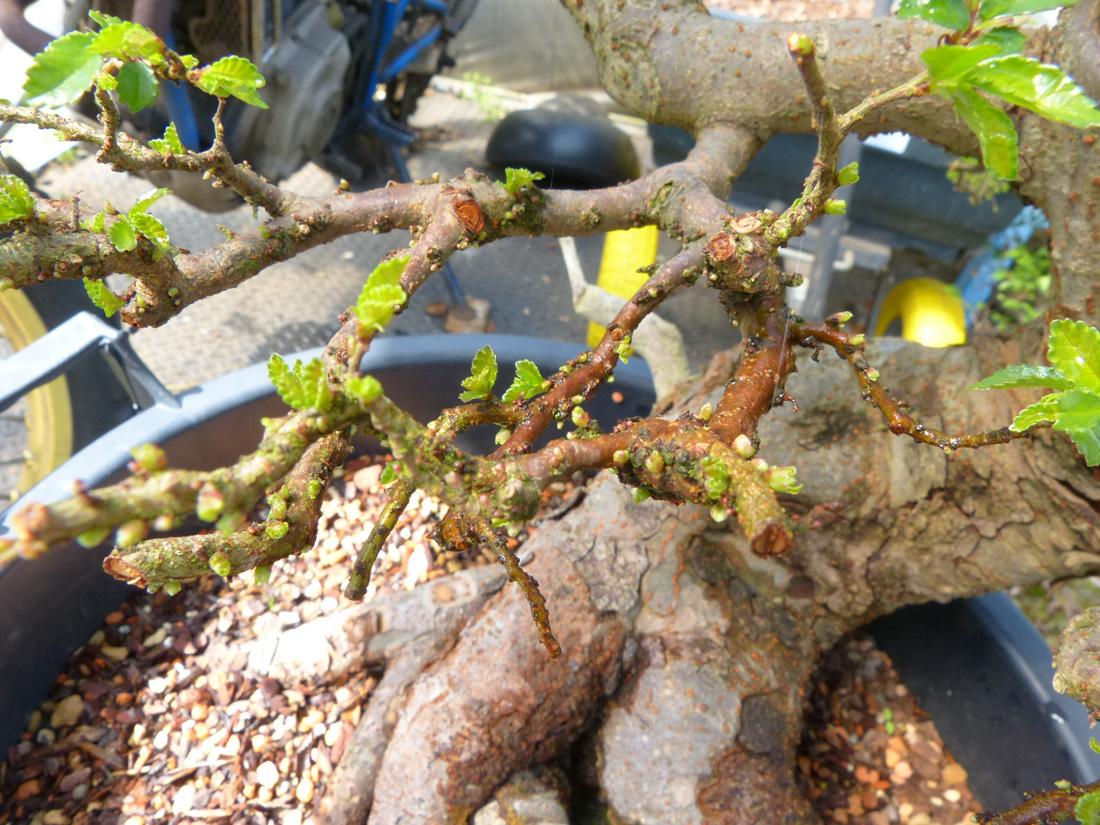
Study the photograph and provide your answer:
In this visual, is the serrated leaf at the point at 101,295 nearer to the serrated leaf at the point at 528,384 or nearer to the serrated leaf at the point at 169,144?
the serrated leaf at the point at 169,144

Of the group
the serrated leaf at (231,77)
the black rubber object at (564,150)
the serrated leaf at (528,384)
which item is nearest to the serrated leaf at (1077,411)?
the serrated leaf at (528,384)

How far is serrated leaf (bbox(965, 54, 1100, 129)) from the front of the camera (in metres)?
0.44

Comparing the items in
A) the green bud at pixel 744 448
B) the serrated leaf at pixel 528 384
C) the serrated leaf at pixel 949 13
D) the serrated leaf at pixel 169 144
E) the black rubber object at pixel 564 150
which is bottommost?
the black rubber object at pixel 564 150

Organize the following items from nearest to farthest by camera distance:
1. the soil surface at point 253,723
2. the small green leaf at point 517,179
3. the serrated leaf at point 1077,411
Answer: the serrated leaf at point 1077,411 → the small green leaf at point 517,179 → the soil surface at point 253,723

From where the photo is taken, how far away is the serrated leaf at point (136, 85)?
1.94 feet

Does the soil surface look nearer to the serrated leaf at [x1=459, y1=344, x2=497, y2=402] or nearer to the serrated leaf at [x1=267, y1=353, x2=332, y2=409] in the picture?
the serrated leaf at [x1=459, y1=344, x2=497, y2=402]

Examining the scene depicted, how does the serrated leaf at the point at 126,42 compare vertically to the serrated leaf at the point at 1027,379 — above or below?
above

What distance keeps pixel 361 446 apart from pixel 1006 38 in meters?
1.25

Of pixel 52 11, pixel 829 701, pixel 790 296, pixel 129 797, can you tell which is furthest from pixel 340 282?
pixel 829 701

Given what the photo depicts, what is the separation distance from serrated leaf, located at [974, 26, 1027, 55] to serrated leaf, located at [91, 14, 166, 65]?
2.04ft

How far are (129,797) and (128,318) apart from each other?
79 cm

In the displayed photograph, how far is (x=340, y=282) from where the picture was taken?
8.35ft

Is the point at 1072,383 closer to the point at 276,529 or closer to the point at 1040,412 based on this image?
the point at 1040,412

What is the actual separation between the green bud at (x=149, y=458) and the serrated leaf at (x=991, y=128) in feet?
1.81
